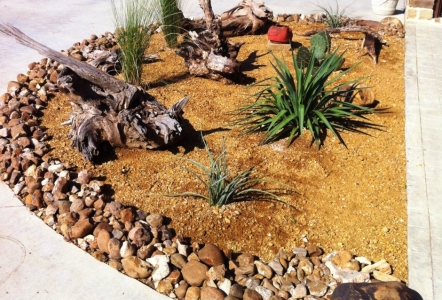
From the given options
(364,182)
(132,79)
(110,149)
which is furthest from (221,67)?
(364,182)

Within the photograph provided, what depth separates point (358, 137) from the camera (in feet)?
14.0

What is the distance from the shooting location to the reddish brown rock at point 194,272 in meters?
2.83

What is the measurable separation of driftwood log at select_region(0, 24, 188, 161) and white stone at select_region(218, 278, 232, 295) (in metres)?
1.40

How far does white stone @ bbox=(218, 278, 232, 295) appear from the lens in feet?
9.14

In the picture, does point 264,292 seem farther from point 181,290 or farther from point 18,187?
point 18,187

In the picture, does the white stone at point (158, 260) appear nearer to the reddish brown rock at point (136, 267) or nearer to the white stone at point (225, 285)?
the reddish brown rock at point (136, 267)

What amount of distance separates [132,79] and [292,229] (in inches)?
96.8

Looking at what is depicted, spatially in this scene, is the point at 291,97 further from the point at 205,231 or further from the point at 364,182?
the point at 205,231

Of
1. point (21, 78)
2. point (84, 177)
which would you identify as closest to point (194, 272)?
point (84, 177)

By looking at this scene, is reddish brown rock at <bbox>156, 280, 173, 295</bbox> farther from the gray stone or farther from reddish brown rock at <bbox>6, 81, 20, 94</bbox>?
reddish brown rock at <bbox>6, 81, 20, 94</bbox>

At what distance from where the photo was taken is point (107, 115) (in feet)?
13.1

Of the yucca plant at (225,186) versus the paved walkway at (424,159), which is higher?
the yucca plant at (225,186)

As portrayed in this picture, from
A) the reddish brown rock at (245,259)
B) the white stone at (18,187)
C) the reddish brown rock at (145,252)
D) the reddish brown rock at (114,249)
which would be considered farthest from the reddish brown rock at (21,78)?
the reddish brown rock at (245,259)

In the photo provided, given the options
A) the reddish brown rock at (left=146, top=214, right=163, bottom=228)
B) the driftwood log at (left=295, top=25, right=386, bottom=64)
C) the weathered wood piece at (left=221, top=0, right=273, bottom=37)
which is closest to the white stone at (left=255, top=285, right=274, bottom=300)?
the reddish brown rock at (left=146, top=214, right=163, bottom=228)
